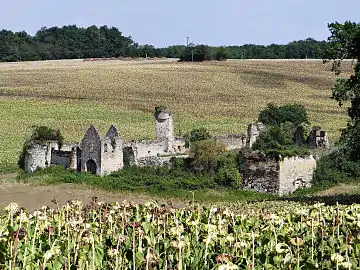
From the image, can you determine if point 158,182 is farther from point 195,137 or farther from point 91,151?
point 195,137

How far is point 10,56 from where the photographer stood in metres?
126

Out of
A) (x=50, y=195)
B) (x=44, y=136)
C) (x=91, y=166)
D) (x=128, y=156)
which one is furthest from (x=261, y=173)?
(x=44, y=136)

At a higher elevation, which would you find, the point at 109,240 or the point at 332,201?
the point at 109,240

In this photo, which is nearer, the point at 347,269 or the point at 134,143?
the point at 347,269

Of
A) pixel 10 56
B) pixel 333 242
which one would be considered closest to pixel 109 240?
pixel 333 242

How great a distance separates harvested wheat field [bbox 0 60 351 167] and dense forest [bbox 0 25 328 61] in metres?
10.9

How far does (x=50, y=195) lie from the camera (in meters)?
37.1

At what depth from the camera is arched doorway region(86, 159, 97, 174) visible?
4209 cm

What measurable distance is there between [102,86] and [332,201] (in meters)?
64.2

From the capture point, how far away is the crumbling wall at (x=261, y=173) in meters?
36.9

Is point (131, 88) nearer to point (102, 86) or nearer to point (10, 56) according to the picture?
point (102, 86)

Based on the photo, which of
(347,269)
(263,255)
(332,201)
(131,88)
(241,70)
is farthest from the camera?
(241,70)

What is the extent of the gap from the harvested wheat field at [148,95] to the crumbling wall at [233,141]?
9.99m

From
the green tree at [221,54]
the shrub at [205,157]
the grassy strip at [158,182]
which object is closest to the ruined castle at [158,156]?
the grassy strip at [158,182]
